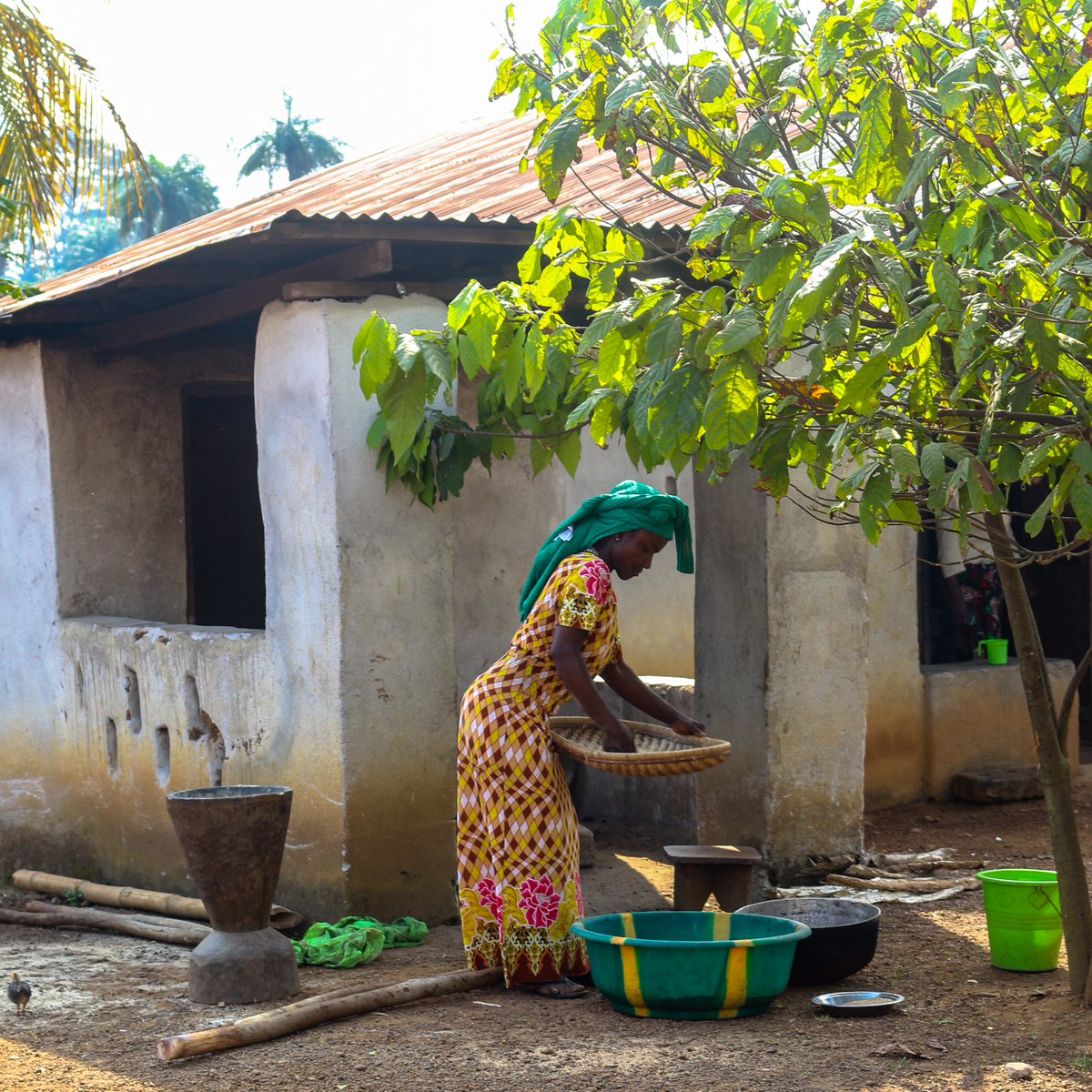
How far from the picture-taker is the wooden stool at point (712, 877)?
558cm

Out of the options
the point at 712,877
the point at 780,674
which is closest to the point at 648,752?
the point at 712,877

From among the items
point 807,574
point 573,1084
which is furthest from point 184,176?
point 573,1084

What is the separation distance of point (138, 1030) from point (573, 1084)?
4.97 feet

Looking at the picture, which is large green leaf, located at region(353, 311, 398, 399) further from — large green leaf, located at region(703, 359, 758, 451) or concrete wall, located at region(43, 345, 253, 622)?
concrete wall, located at region(43, 345, 253, 622)

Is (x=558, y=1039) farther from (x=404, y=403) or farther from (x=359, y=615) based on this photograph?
(x=404, y=403)

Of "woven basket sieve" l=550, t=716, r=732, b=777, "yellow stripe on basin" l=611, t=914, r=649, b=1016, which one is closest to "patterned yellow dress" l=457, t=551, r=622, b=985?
"woven basket sieve" l=550, t=716, r=732, b=777

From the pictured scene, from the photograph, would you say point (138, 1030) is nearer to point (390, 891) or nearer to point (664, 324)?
point (390, 891)

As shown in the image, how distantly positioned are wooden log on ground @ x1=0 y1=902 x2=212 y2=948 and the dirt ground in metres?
0.21

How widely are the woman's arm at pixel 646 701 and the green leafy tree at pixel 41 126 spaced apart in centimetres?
457

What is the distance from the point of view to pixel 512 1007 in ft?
15.7

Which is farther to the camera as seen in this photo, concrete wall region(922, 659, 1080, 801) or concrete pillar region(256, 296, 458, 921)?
concrete wall region(922, 659, 1080, 801)

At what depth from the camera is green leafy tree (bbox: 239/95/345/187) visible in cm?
3662

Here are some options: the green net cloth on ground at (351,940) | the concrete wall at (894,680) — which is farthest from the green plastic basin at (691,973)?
the concrete wall at (894,680)

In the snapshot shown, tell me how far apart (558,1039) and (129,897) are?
2609 mm
